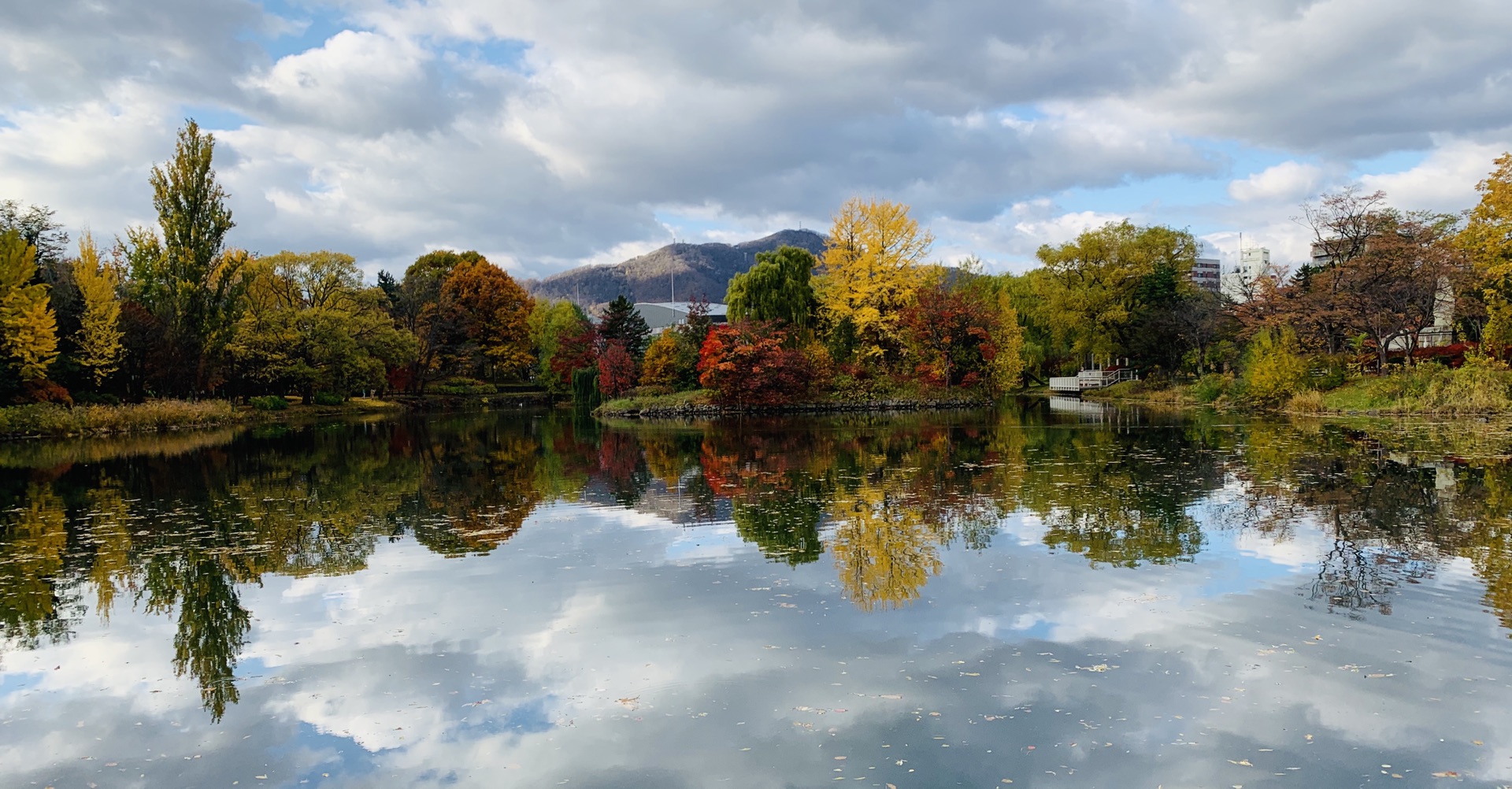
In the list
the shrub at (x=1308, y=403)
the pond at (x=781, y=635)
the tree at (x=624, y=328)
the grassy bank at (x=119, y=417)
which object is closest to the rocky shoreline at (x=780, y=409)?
the tree at (x=624, y=328)

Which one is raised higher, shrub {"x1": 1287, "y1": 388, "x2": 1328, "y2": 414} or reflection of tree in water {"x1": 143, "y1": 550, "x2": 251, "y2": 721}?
shrub {"x1": 1287, "y1": 388, "x2": 1328, "y2": 414}

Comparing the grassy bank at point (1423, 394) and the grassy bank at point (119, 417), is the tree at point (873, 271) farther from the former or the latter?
the grassy bank at point (119, 417)

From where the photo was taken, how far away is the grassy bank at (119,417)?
2936 centimetres

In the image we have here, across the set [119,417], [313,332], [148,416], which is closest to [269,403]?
[313,332]

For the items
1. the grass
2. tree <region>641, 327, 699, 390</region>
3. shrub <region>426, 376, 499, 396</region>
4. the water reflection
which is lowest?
the water reflection

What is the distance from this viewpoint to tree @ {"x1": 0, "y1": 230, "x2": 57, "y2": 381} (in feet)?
96.3

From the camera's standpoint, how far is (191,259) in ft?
116

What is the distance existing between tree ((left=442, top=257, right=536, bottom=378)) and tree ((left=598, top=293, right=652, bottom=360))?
33.1 ft

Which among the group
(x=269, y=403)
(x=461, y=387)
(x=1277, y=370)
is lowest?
(x=269, y=403)

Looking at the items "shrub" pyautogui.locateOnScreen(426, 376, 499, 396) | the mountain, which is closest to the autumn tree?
"shrub" pyautogui.locateOnScreen(426, 376, 499, 396)

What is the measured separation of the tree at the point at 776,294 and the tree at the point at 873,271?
1158 millimetres

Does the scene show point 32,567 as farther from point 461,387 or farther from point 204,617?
Answer: point 461,387

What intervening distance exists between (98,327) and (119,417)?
12.2 feet

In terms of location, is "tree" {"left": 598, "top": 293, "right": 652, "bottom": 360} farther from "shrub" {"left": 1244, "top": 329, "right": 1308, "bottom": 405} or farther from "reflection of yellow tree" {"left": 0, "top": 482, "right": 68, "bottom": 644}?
"reflection of yellow tree" {"left": 0, "top": 482, "right": 68, "bottom": 644}
